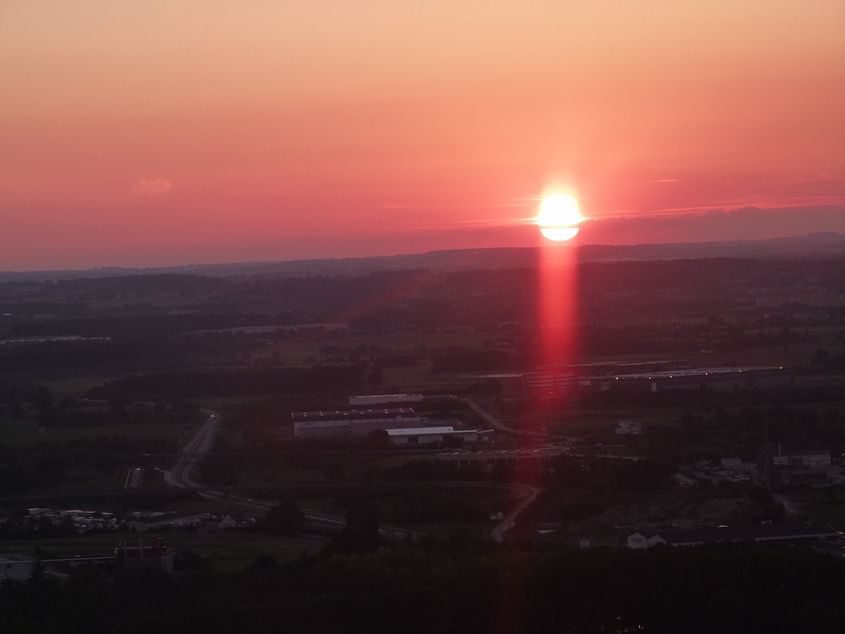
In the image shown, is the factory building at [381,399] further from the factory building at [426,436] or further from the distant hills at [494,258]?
the distant hills at [494,258]

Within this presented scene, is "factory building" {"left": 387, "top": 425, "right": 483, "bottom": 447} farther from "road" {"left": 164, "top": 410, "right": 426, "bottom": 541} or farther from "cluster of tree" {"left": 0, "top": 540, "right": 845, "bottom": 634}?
"cluster of tree" {"left": 0, "top": 540, "right": 845, "bottom": 634}

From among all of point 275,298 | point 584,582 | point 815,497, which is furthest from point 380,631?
point 275,298

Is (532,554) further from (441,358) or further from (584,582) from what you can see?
(441,358)

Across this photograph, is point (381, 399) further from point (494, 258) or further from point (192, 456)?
point (494, 258)

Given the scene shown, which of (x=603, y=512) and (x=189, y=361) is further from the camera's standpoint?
(x=189, y=361)

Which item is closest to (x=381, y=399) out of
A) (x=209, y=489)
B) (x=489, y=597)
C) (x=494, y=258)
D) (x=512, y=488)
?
(x=209, y=489)

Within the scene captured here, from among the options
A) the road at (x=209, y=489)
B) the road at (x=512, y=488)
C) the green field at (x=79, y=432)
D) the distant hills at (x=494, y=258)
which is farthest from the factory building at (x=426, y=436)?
the distant hills at (x=494, y=258)

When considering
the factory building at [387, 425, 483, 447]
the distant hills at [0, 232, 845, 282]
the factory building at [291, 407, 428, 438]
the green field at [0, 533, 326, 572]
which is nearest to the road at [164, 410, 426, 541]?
the green field at [0, 533, 326, 572]
